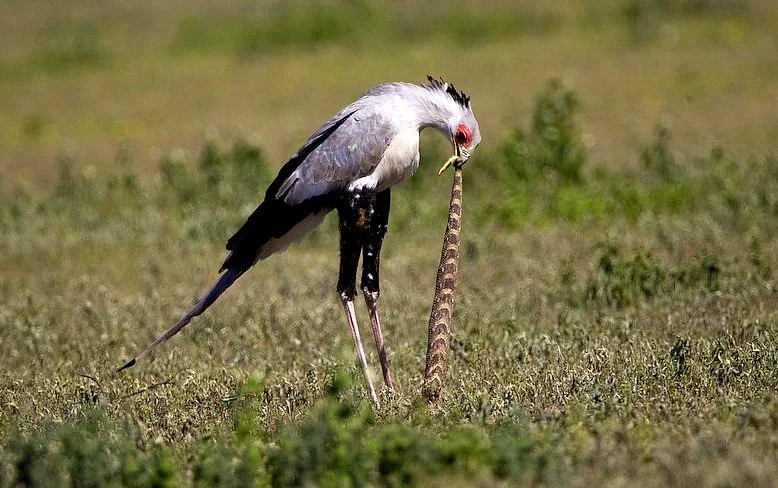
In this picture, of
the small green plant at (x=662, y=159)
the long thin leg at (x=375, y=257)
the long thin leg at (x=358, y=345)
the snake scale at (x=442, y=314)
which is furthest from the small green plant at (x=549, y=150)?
the snake scale at (x=442, y=314)

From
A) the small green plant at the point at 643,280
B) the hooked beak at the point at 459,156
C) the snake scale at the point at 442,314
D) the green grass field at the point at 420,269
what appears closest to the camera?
the green grass field at the point at 420,269

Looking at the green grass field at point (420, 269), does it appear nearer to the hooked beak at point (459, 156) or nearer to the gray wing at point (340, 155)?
the gray wing at point (340, 155)

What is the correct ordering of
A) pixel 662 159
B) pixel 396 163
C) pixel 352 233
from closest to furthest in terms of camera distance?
pixel 396 163 → pixel 352 233 → pixel 662 159

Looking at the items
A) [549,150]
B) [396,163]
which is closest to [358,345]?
[396,163]

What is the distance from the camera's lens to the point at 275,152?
13352 mm

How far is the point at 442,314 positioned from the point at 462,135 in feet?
3.02

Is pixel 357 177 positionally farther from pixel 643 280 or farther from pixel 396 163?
A: pixel 643 280

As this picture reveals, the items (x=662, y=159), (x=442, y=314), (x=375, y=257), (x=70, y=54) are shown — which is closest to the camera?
(x=442, y=314)

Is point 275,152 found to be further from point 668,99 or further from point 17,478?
point 17,478

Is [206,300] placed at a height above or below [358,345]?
above

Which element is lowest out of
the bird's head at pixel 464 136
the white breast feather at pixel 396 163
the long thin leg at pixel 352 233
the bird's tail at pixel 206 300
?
the bird's tail at pixel 206 300

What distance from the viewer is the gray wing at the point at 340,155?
603 centimetres

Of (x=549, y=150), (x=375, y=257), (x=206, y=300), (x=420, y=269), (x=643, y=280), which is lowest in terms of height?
(x=420, y=269)

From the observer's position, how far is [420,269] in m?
8.91
